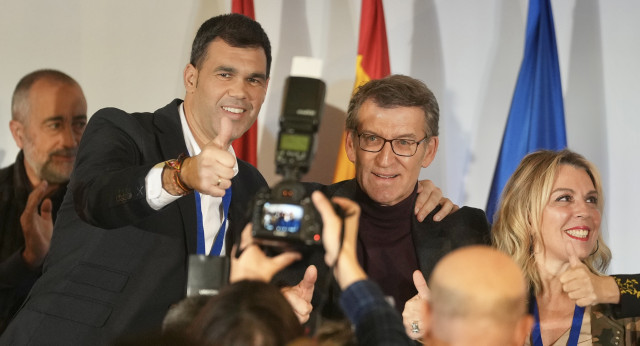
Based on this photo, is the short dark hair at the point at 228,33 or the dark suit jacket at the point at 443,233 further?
the short dark hair at the point at 228,33

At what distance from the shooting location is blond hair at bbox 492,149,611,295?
282cm

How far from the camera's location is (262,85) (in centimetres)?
299

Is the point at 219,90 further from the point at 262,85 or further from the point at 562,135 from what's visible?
the point at 562,135

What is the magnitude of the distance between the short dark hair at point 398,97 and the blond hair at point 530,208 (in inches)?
14.2

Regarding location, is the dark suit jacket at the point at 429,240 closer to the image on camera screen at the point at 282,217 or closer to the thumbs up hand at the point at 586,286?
the thumbs up hand at the point at 586,286

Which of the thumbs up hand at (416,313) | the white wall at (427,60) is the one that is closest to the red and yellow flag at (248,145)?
the white wall at (427,60)

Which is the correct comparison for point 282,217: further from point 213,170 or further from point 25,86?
point 25,86

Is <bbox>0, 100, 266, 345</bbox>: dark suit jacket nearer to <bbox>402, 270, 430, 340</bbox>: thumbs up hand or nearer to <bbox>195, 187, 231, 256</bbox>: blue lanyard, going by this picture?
<bbox>195, 187, 231, 256</bbox>: blue lanyard

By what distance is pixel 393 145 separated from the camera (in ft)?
9.34

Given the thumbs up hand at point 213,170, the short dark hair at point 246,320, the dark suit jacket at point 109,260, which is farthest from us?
the dark suit jacket at point 109,260

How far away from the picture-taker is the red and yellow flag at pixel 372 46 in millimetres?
3949

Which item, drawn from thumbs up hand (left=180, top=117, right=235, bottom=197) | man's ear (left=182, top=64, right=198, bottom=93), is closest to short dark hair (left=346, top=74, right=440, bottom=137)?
man's ear (left=182, top=64, right=198, bottom=93)

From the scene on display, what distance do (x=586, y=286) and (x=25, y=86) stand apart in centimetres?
284

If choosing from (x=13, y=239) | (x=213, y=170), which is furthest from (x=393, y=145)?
(x=13, y=239)
